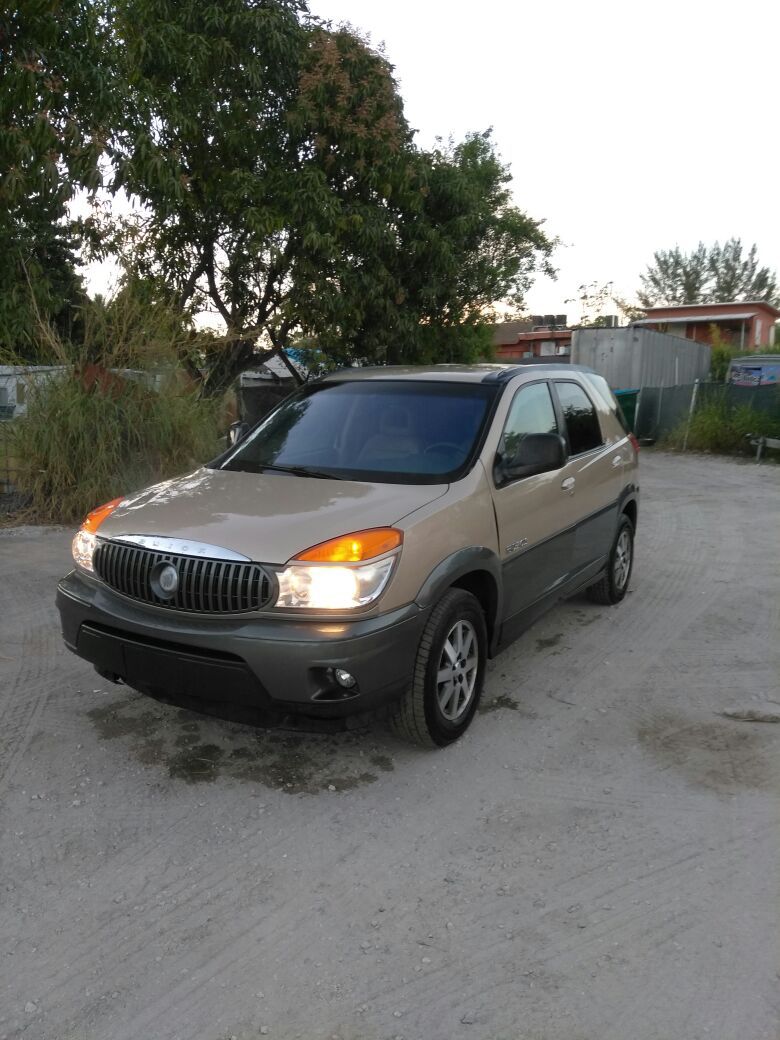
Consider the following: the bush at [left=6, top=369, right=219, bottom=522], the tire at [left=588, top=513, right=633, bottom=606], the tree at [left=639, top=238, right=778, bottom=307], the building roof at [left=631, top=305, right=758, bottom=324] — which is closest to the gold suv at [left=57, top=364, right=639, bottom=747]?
the tire at [left=588, top=513, right=633, bottom=606]

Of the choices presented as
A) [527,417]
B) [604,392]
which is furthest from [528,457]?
[604,392]

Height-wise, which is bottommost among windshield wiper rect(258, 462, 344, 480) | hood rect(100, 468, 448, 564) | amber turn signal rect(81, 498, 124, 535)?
amber turn signal rect(81, 498, 124, 535)

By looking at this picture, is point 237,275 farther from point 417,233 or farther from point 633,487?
point 633,487

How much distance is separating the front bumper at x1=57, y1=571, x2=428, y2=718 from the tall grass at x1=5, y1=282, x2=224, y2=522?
5.41 meters

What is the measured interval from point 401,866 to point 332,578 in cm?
108

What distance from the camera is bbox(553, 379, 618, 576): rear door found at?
5.20m

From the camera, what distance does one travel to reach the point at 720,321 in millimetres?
38750

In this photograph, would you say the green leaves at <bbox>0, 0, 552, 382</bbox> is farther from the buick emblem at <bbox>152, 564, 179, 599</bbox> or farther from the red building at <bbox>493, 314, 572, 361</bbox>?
the red building at <bbox>493, 314, 572, 361</bbox>

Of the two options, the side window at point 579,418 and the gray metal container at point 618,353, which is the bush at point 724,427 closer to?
the gray metal container at point 618,353

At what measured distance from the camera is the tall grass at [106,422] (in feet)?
28.2

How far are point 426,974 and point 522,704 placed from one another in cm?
207

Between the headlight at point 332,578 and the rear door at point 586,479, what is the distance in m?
1.93

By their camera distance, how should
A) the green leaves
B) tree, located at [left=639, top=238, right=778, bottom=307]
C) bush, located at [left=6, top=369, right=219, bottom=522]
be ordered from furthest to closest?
tree, located at [left=639, top=238, right=778, bottom=307]
the green leaves
bush, located at [left=6, top=369, right=219, bottom=522]

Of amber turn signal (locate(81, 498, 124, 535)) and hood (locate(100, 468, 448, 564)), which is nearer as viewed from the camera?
hood (locate(100, 468, 448, 564))
